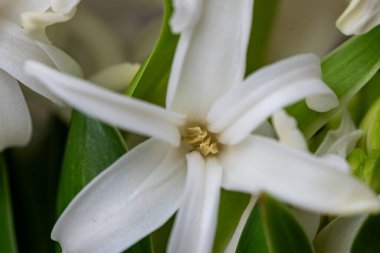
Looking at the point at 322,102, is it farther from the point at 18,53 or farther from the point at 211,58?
the point at 18,53

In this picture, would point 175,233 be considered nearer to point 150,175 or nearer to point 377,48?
point 150,175

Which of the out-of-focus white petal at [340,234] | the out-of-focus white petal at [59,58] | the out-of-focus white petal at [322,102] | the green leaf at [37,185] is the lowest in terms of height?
the green leaf at [37,185]

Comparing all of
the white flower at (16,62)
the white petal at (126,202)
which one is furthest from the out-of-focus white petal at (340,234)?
the white flower at (16,62)

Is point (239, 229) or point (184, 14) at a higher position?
point (184, 14)

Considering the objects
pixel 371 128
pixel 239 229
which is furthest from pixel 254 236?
pixel 371 128

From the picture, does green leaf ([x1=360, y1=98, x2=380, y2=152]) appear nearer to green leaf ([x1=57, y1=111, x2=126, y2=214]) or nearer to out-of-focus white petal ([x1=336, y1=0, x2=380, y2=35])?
out-of-focus white petal ([x1=336, y1=0, x2=380, y2=35])

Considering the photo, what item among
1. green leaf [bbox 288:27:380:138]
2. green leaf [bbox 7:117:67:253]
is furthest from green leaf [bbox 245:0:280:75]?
green leaf [bbox 7:117:67:253]

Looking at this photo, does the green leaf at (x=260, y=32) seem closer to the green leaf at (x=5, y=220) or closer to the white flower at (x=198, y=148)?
the white flower at (x=198, y=148)
